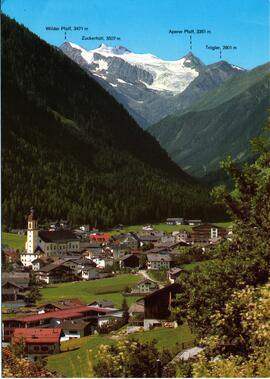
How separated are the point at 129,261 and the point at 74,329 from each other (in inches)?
56.8

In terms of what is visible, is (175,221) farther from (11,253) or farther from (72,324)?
(11,253)

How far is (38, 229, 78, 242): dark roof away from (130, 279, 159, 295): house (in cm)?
117

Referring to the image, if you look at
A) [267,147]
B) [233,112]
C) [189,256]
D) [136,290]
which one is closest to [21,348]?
[136,290]

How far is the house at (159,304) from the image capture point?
9.30 meters

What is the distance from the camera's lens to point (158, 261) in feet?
33.1

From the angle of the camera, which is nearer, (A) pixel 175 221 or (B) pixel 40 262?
(B) pixel 40 262

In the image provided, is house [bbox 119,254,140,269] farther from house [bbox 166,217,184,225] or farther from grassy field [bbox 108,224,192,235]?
house [bbox 166,217,184,225]

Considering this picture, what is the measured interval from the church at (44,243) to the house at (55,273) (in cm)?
18

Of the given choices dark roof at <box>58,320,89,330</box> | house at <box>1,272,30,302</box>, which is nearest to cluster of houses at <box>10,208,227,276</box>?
house at <box>1,272,30,302</box>

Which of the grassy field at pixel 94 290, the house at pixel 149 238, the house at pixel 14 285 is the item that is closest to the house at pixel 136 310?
the grassy field at pixel 94 290

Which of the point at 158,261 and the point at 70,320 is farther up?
the point at 158,261

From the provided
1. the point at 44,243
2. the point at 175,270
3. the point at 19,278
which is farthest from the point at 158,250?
the point at 19,278

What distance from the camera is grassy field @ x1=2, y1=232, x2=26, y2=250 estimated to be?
30.7 ft

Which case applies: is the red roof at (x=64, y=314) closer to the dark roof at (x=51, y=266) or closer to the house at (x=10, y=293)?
the house at (x=10, y=293)
